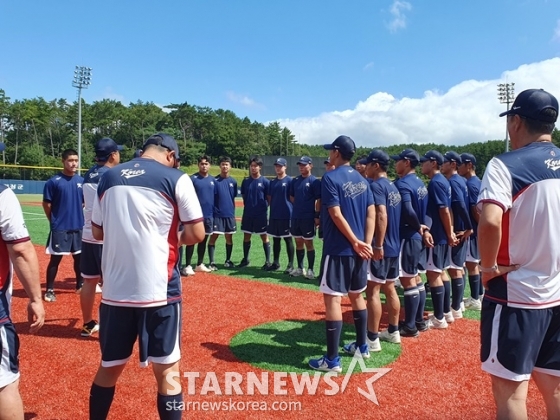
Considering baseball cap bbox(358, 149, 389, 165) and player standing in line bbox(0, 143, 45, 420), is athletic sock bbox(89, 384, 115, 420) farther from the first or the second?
baseball cap bbox(358, 149, 389, 165)

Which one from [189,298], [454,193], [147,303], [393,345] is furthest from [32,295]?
[454,193]

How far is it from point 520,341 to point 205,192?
27.4 ft

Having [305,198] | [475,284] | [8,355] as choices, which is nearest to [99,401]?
[8,355]

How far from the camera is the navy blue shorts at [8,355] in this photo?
2.54 metres

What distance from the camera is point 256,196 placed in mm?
10930

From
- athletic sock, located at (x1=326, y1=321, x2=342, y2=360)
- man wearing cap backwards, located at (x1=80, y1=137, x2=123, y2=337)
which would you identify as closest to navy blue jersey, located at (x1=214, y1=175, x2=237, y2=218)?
man wearing cap backwards, located at (x1=80, y1=137, x2=123, y2=337)

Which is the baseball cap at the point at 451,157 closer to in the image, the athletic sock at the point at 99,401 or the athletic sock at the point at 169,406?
the athletic sock at the point at 169,406

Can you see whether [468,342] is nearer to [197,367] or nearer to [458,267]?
[458,267]

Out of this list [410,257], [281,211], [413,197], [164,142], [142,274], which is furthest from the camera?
[281,211]

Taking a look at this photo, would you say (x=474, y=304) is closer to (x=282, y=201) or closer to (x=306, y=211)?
(x=306, y=211)

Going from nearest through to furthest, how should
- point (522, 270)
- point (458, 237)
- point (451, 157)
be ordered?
point (522, 270) < point (458, 237) < point (451, 157)

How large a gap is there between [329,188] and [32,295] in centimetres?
298

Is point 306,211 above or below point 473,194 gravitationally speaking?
below

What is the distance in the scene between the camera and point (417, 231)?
601 centimetres
